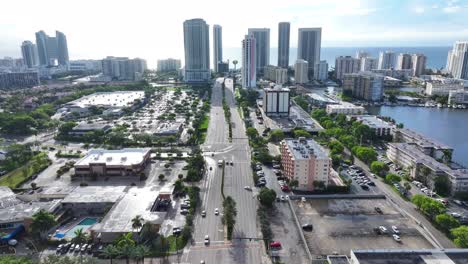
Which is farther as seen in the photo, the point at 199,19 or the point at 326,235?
the point at 199,19

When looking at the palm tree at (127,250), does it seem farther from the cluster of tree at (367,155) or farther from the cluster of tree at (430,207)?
the cluster of tree at (367,155)

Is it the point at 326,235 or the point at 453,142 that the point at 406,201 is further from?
the point at 453,142

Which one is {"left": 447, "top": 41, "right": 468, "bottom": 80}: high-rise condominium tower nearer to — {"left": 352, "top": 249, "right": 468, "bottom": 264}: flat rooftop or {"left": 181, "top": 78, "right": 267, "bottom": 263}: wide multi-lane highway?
{"left": 181, "top": 78, "right": 267, "bottom": 263}: wide multi-lane highway

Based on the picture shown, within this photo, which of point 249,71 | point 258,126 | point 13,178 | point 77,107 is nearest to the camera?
point 13,178

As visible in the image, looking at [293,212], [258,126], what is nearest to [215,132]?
[258,126]

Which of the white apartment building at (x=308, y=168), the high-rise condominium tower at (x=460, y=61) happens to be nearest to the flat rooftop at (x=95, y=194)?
the white apartment building at (x=308, y=168)

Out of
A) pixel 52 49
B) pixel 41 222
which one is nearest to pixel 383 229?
pixel 41 222

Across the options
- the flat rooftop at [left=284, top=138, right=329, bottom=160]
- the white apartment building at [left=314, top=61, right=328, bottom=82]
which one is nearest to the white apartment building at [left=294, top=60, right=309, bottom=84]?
the white apartment building at [left=314, top=61, right=328, bottom=82]
